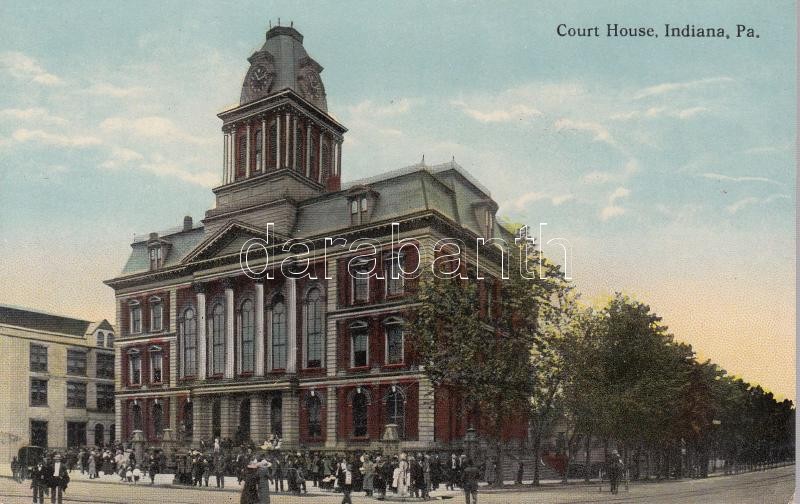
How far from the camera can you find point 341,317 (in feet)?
54.5

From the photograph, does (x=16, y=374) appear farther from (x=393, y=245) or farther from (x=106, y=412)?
(x=393, y=245)

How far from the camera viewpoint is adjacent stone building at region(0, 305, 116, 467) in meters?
17.1

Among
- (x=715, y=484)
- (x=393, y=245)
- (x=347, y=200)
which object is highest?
(x=347, y=200)

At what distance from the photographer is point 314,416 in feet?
55.4

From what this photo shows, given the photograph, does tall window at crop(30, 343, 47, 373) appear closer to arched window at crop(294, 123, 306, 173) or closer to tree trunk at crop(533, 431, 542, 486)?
arched window at crop(294, 123, 306, 173)

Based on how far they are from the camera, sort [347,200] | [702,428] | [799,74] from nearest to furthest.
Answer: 1. [799,74]
2. [347,200]
3. [702,428]

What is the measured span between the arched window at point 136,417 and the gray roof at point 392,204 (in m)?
3.29

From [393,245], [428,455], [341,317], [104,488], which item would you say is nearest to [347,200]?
[393,245]

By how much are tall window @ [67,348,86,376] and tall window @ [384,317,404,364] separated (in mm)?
7070

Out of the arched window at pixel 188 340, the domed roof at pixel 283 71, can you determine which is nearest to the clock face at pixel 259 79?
the domed roof at pixel 283 71

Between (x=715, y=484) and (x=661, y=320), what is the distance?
15.0 ft

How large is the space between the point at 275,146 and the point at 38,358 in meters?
7.41

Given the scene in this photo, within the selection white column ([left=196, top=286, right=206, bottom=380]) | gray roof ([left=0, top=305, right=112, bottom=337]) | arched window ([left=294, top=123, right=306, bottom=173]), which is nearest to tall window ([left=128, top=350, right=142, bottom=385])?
gray roof ([left=0, top=305, right=112, bottom=337])

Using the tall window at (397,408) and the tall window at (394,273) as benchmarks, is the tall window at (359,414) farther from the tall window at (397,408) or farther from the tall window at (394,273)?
the tall window at (394,273)
